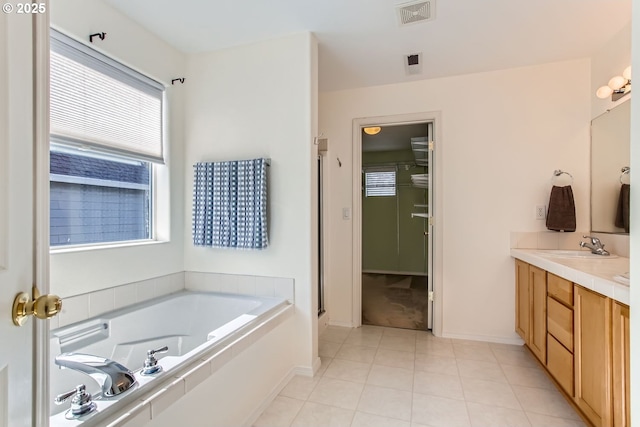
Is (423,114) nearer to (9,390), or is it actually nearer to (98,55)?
(98,55)

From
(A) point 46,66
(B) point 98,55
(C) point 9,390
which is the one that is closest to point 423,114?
(B) point 98,55

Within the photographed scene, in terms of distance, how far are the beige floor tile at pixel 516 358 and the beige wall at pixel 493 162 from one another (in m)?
0.19

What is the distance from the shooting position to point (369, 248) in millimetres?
5785

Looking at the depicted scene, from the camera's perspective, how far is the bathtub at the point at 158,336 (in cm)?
116

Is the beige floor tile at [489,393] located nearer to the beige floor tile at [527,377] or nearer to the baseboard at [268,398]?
the beige floor tile at [527,377]

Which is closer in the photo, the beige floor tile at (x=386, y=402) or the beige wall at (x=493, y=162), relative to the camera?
the beige floor tile at (x=386, y=402)

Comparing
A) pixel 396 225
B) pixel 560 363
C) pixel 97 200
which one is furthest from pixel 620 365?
pixel 396 225

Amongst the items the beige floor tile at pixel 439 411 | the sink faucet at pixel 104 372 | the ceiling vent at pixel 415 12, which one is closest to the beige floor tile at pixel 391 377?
the beige floor tile at pixel 439 411

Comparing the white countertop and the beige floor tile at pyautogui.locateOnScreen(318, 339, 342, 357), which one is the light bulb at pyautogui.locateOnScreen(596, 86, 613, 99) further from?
the beige floor tile at pyautogui.locateOnScreen(318, 339, 342, 357)

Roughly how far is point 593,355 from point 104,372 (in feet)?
6.97

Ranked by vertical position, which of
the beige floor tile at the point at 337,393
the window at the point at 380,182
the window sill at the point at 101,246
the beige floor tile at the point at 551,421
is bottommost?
the beige floor tile at the point at 551,421

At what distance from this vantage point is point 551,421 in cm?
171

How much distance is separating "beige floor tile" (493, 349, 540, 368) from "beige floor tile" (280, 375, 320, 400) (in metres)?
1.49

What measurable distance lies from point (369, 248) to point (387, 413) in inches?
160
